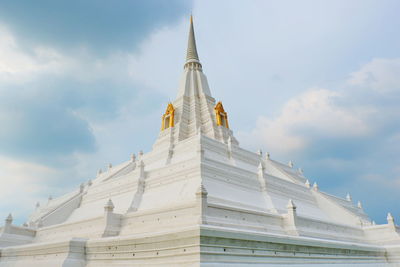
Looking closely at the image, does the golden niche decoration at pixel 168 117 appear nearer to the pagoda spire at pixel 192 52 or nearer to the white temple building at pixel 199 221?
the white temple building at pixel 199 221

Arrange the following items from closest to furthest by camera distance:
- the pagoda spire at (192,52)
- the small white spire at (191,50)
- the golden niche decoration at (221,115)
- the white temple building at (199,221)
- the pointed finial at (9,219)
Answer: the white temple building at (199,221), the pointed finial at (9,219), the golden niche decoration at (221,115), the pagoda spire at (192,52), the small white spire at (191,50)

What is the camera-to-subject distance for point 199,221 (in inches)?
597

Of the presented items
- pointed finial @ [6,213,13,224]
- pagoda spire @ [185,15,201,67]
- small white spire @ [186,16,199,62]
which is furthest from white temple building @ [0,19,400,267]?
small white spire @ [186,16,199,62]

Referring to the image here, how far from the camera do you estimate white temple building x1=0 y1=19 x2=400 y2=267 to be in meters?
11.8

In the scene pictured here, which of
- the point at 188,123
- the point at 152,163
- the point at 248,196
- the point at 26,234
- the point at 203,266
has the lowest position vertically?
the point at 203,266

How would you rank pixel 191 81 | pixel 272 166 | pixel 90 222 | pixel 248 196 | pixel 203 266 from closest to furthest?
pixel 203 266
pixel 90 222
pixel 248 196
pixel 272 166
pixel 191 81

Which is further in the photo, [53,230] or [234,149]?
[234,149]

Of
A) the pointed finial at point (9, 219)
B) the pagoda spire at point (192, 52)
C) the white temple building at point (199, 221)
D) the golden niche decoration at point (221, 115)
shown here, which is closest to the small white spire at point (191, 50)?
the pagoda spire at point (192, 52)

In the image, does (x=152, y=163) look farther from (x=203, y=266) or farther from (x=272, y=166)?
(x=203, y=266)

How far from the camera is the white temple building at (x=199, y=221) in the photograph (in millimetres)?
11750

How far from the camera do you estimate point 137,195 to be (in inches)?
914

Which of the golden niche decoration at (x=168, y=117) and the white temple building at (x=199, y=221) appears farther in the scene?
the golden niche decoration at (x=168, y=117)

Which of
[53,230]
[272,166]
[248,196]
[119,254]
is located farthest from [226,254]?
[272,166]

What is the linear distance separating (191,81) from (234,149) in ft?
61.5
